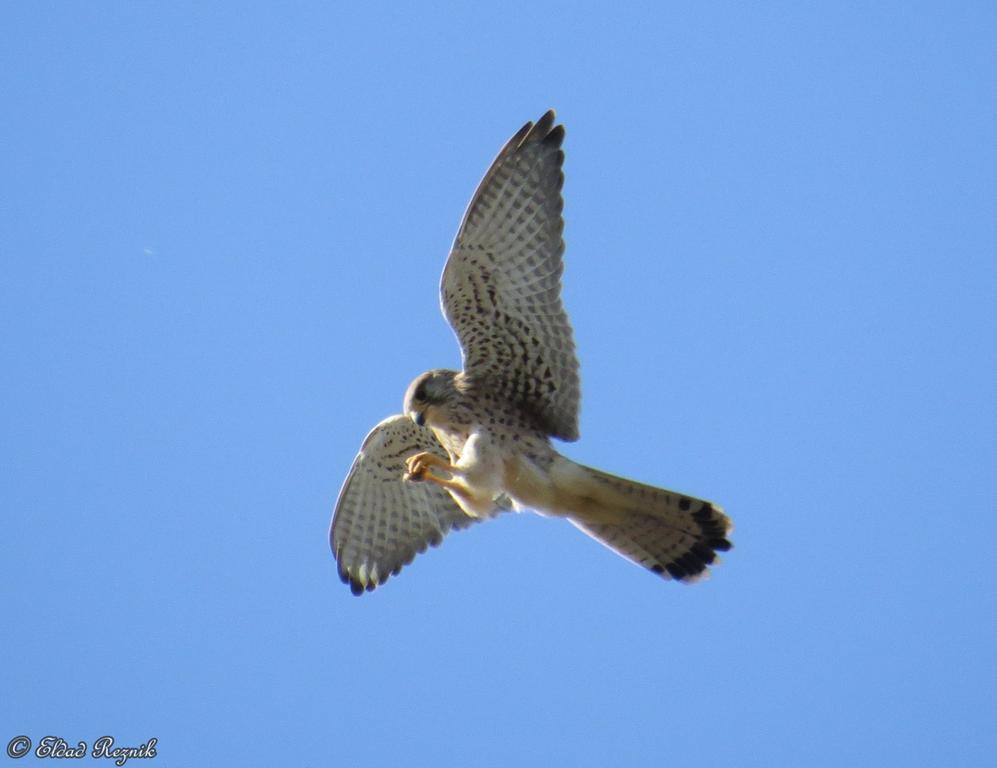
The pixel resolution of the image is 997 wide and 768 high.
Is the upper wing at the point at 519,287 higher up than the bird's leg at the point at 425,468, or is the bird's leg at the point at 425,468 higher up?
the upper wing at the point at 519,287

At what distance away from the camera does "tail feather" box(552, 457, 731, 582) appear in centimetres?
657

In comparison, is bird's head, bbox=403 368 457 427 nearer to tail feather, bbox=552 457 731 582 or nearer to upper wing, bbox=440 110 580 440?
upper wing, bbox=440 110 580 440

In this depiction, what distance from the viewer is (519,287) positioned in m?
6.79

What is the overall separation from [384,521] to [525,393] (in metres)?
1.31

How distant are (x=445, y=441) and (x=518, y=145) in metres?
1.49

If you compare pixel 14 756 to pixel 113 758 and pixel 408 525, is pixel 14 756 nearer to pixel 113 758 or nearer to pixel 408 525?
pixel 113 758

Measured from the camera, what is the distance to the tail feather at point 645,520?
657cm

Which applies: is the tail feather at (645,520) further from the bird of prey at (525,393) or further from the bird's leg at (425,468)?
the bird's leg at (425,468)

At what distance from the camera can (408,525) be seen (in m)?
7.77

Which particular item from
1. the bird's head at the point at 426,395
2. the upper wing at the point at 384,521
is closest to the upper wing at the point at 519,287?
the bird's head at the point at 426,395

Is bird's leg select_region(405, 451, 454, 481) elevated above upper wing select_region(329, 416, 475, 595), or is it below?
below

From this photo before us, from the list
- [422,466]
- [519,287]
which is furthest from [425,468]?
[519,287]

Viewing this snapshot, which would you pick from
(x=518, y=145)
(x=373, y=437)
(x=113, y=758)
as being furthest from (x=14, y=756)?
(x=518, y=145)

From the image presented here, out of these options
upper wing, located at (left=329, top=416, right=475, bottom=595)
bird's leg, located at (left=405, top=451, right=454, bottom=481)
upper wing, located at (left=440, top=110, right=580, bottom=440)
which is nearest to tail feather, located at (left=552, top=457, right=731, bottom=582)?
upper wing, located at (left=440, top=110, right=580, bottom=440)
